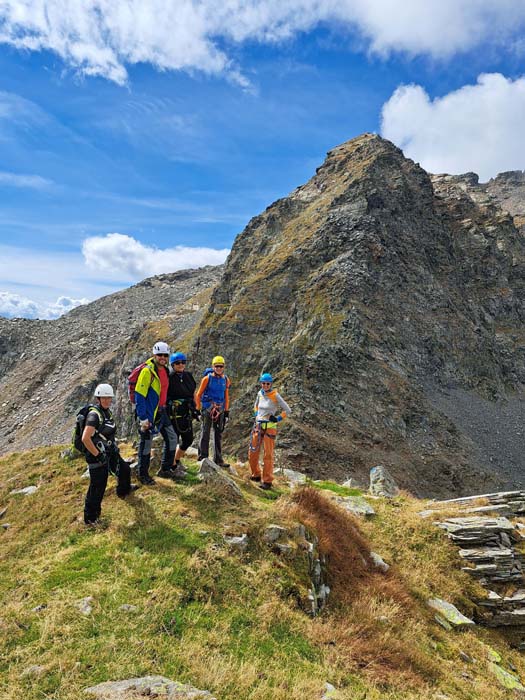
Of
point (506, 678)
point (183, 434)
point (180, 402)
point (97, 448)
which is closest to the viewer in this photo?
point (506, 678)

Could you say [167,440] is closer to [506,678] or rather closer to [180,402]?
[180,402]

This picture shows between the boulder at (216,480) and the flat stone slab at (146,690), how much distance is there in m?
5.51

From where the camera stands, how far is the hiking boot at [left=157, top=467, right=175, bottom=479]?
12.2 metres

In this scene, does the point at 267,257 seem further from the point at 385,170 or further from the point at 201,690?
the point at 201,690

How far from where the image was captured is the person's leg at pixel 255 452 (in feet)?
45.8

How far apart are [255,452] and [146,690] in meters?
9.17

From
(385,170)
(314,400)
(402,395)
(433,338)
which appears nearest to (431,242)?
(385,170)

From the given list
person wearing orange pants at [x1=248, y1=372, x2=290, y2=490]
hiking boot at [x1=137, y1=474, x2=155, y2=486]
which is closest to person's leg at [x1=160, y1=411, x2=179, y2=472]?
hiking boot at [x1=137, y1=474, x2=155, y2=486]

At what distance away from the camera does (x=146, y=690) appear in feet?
17.3

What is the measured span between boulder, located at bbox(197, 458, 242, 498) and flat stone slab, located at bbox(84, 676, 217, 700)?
5511mm

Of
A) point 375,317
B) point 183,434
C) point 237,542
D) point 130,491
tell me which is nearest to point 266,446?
point 183,434

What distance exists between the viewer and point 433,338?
56.7m

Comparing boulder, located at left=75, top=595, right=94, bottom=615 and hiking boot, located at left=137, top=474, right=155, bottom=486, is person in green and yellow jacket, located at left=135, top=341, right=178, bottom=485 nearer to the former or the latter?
hiking boot, located at left=137, top=474, right=155, bottom=486

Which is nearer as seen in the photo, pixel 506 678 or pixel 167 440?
pixel 506 678
